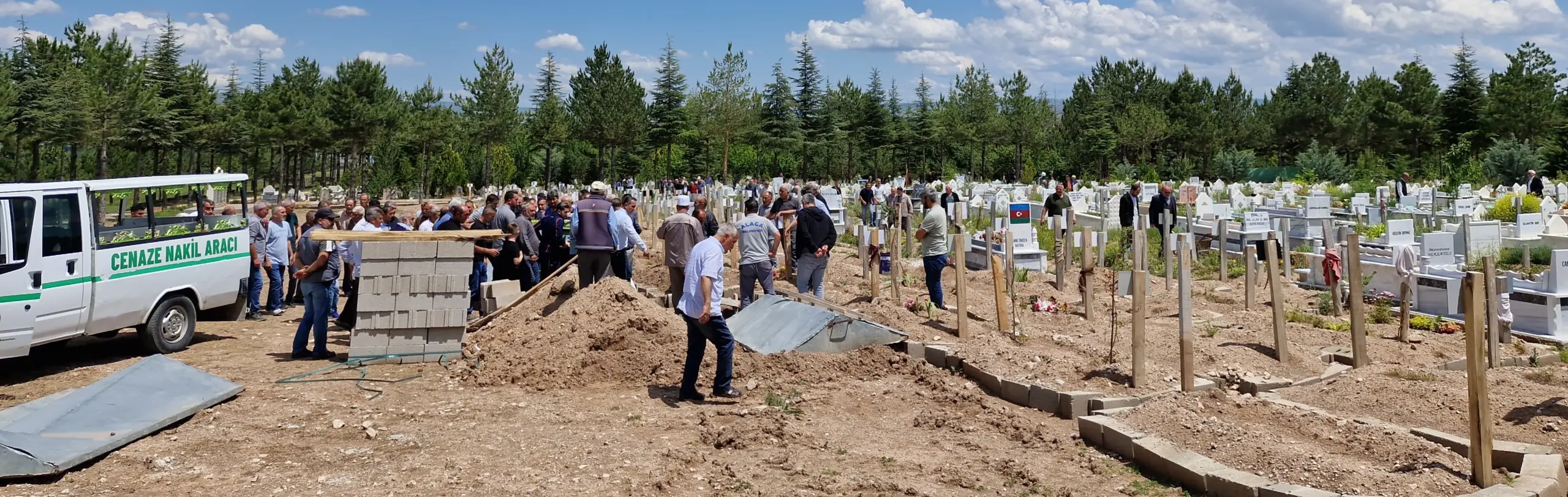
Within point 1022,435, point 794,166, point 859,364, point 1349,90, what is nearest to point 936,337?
point 859,364

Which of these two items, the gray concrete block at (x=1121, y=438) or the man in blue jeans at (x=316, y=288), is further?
the man in blue jeans at (x=316, y=288)

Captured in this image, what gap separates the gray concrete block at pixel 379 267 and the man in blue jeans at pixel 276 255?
13.5ft

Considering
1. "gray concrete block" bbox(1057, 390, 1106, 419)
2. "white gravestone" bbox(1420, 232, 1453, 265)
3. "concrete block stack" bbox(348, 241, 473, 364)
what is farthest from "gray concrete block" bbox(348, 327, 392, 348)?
"white gravestone" bbox(1420, 232, 1453, 265)

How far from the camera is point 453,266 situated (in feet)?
30.9

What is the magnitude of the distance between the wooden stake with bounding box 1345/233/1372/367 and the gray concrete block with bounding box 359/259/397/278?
25.3ft

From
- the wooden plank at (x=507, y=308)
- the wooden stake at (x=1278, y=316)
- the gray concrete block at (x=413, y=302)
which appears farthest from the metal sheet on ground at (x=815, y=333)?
the wooden stake at (x=1278, y=316)

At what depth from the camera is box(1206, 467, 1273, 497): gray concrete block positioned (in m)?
5.67

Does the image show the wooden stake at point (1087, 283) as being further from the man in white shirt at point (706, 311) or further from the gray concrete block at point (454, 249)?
the gray concrete block at point (454, 249)

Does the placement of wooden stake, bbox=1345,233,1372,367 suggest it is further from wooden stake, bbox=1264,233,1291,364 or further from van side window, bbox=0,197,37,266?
van side window, bbox=0,197,37,266

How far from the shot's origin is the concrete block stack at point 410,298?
9.34 m

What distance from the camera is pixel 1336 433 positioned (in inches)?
263

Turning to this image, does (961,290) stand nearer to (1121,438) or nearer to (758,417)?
(758,417)

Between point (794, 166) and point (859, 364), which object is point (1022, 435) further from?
point (794, 166)

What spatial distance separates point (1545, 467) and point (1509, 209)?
21.4 metres
